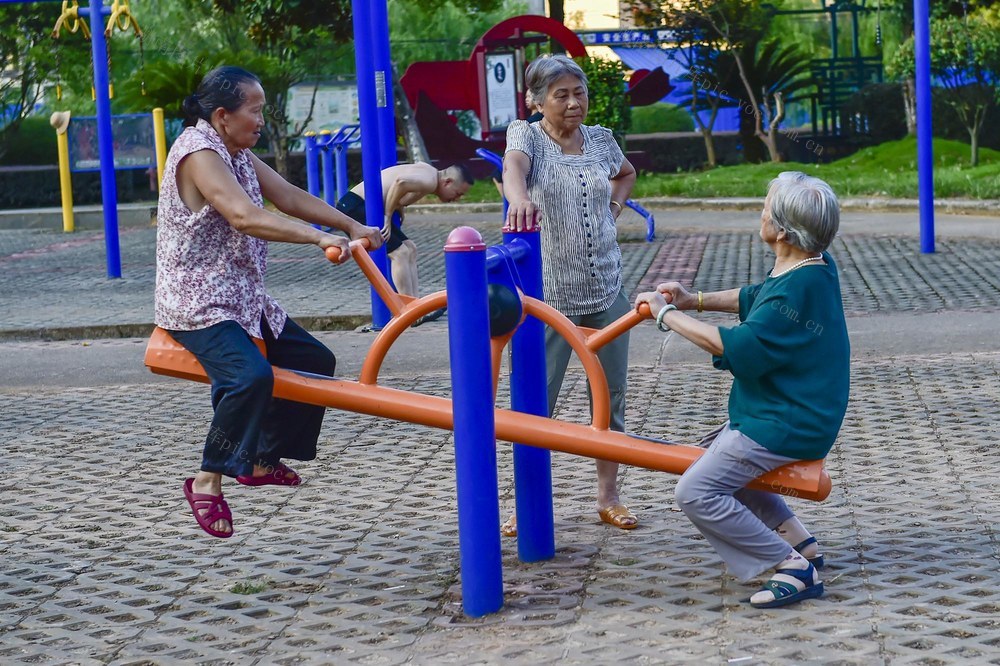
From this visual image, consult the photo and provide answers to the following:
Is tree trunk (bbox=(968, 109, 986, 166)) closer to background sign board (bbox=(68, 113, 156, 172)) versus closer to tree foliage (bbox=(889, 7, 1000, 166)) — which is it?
tree foliage (bbox=(889, 7, 1000, 166))

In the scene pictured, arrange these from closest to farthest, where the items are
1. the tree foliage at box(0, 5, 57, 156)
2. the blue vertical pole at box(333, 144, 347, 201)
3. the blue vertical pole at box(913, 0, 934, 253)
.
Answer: the blue vertical pole at box(913, 0, 934, 253)
the blue vertical pole at box(333, 144, 347, 201)
the tree foliage at box(0, 5, 57, 156)

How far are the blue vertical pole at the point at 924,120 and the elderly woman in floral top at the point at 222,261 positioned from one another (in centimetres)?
928

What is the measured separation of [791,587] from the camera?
3.99 m

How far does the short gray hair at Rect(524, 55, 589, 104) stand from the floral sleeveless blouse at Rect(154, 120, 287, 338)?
1.01 meters

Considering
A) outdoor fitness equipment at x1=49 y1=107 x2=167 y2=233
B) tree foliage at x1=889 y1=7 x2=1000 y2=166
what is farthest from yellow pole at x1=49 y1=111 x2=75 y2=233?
tree foliage at x1=889 y1=7 x2=1000 y2=166

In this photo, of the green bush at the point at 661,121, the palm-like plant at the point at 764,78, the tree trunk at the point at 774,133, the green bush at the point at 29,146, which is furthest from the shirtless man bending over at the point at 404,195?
the green bush at the point at 661,121

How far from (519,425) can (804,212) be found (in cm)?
99

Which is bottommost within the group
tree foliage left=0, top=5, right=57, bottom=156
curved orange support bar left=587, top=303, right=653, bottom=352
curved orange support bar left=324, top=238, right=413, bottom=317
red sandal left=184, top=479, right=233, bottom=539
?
red sandal left=184, top=479, right=233, bottom=539

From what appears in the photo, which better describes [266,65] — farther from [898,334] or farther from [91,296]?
[898,334]

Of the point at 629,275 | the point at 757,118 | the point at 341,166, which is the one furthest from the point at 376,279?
the point at 757,118

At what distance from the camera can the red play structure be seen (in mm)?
22094

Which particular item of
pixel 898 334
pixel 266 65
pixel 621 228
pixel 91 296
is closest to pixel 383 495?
pixel 898 334

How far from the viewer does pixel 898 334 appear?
891 cm

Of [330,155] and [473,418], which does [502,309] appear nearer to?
[473,418]
